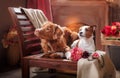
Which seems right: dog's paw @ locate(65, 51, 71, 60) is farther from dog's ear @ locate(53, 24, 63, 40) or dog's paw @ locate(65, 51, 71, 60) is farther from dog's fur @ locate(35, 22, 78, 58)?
dog's ear @ locate(53, 24, 63, 40)

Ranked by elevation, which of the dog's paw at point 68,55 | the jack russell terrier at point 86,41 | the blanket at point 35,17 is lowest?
the dog's paw at point 68,55

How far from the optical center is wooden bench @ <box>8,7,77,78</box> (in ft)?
7.64

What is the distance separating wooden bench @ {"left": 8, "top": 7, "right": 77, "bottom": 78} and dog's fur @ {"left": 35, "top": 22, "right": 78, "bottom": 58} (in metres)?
0.14

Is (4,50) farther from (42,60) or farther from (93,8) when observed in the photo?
(93,8)

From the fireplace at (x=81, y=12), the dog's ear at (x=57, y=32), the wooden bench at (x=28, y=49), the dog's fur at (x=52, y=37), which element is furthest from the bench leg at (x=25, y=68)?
the fireplace at (x=81, y=12)

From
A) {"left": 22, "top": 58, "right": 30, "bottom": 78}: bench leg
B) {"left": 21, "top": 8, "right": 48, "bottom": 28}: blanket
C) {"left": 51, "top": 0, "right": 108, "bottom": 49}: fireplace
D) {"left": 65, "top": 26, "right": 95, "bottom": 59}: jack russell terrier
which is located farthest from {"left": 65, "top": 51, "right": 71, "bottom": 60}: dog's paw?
{"left": 51, "top": 0, "right": 108, "bottom": 49}: fireplace

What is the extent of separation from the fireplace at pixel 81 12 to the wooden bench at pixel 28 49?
1.10 metres

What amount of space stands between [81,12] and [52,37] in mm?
1431

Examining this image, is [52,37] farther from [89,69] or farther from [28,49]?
[89,69]

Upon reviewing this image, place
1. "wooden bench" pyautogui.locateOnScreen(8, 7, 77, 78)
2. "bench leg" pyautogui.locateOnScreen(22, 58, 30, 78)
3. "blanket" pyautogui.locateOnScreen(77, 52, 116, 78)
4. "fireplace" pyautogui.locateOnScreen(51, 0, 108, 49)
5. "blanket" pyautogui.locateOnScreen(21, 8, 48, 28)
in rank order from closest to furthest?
"blanket" pyautogui.locateOnScreen(77, 52, 116, 78), "wooden bench" pyautogui.locateOnScreen(8, 7, 77, 78), "bench leg" pyautogui.locateOnScreen(22, 58, 30, 78), "blanket" pyautogui.locateOnScreen(21, 8, 48, 28), "fireplace" pyautogui.locateOnScreen(51, 0, 108, 49)

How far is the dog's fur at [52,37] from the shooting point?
253 cm

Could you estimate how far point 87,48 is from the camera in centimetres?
239

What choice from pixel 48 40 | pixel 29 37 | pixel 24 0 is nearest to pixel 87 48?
pixel 48 40

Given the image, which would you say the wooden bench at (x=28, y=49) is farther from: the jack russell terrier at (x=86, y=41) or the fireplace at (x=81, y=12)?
the fireplace at (x=81, y=12)
